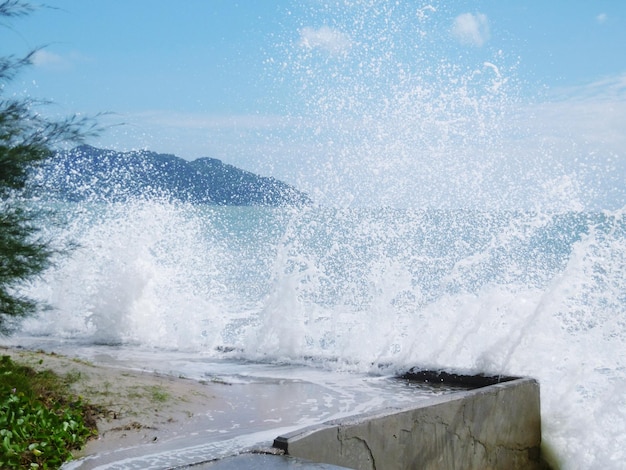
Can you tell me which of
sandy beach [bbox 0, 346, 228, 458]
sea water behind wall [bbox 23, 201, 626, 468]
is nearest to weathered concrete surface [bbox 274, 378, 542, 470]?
sea water behind wall [bbox 23, 201, 626, 468]

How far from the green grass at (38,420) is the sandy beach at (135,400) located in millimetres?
133

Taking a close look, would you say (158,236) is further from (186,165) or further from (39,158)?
(186,165)

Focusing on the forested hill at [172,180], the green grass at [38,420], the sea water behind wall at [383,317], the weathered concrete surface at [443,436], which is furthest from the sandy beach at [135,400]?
the forested hill at [172,180]

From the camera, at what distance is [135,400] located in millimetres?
6441

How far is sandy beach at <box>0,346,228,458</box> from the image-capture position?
5703 millimetres

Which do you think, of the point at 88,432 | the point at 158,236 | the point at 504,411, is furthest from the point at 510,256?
the point at 88,432

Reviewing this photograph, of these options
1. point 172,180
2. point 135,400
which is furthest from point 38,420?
point 172,180

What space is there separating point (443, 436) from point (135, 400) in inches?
98.4

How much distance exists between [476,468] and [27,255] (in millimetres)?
4035

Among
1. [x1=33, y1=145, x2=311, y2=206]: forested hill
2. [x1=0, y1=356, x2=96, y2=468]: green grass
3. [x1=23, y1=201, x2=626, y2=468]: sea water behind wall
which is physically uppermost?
[x1=33, y1=145, x2=311, y2=206]: forested hill

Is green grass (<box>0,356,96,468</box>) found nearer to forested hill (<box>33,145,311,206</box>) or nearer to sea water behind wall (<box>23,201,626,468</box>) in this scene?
sea water behind wall (<box>23,201,626,468</box>)

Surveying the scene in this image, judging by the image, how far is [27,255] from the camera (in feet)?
21.4

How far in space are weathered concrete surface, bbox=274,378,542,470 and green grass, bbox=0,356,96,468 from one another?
1579 millimetres

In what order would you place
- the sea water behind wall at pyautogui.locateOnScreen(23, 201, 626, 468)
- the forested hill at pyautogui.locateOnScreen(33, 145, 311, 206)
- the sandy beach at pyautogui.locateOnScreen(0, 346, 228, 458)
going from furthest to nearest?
the forested hill at pyautogui.locateOnScreen(33, 145, 311, 206) → the sea water behind wall at pyautogui.locateOnScreen(23, 201, 626, 468) → the sandy beach at pyautogui.locateOnScreen(0, 346, 228, 458)
